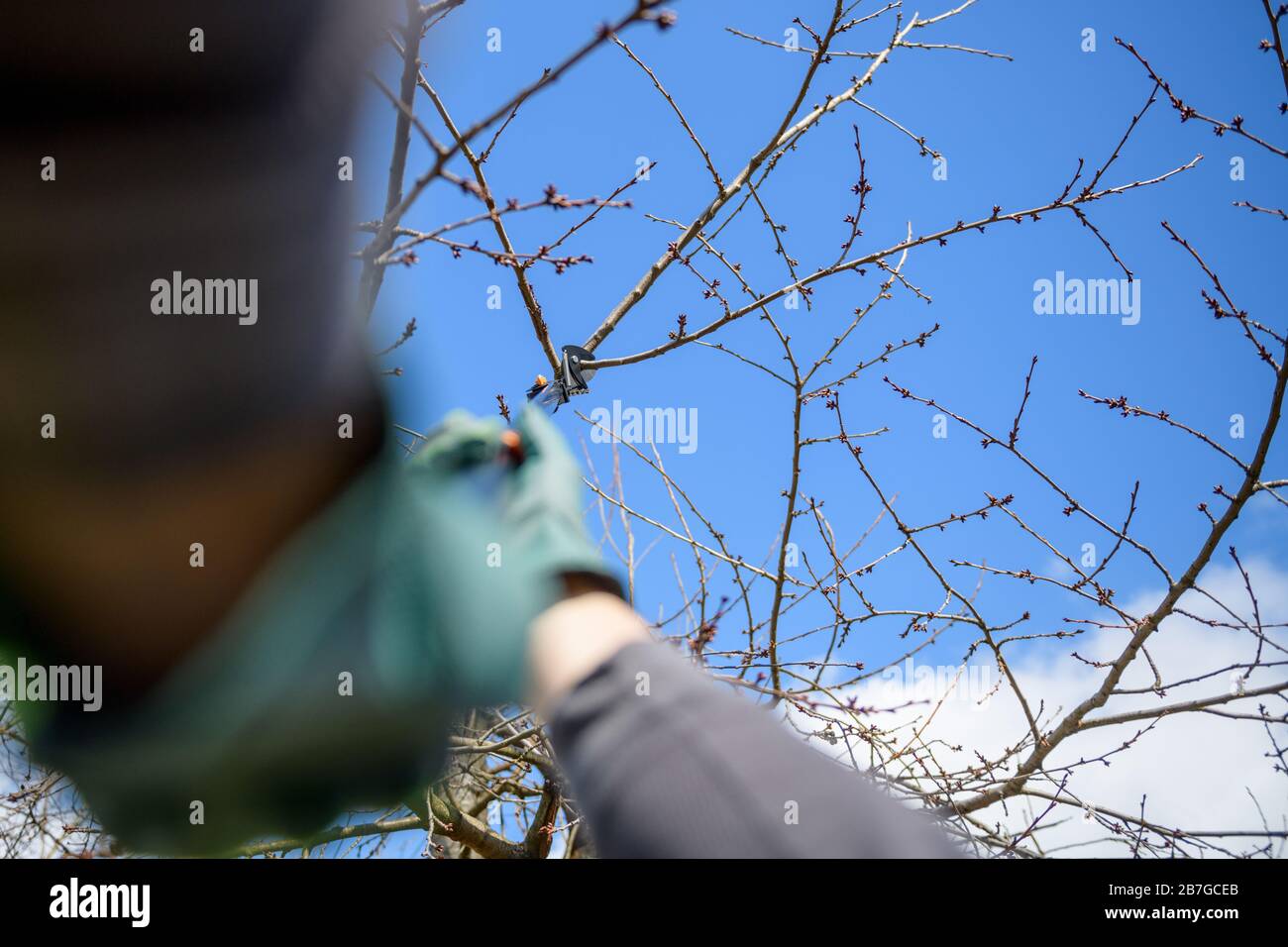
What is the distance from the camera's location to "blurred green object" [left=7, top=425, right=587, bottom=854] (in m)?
0.64

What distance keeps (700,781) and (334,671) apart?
37 cm

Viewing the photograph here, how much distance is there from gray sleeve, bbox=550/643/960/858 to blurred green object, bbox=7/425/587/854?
14cm

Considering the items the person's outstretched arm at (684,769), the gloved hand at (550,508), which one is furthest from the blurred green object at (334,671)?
the person's outstretched arm at (684,769)

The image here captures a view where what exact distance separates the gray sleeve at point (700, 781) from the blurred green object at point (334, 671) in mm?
139

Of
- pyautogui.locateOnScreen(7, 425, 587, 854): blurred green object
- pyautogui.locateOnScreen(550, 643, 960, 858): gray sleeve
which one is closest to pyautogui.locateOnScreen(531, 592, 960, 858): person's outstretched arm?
pyautogui.locateOnScreen(550, 643, 960, 858): gray sleeve

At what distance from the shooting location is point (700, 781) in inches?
17.3

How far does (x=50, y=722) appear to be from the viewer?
69 cm

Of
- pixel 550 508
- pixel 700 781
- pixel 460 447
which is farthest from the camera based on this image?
pixel 460 447

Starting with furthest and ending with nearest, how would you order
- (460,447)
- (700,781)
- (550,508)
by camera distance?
(460,447), (550,508), (700,781)

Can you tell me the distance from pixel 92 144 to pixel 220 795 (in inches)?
21.3

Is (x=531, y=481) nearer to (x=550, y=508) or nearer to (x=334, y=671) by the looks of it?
(x=550, y=508)

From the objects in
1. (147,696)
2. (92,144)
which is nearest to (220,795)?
(147,696)

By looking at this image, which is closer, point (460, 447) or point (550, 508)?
point (550, 508)

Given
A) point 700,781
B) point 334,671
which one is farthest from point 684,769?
point 334,671
